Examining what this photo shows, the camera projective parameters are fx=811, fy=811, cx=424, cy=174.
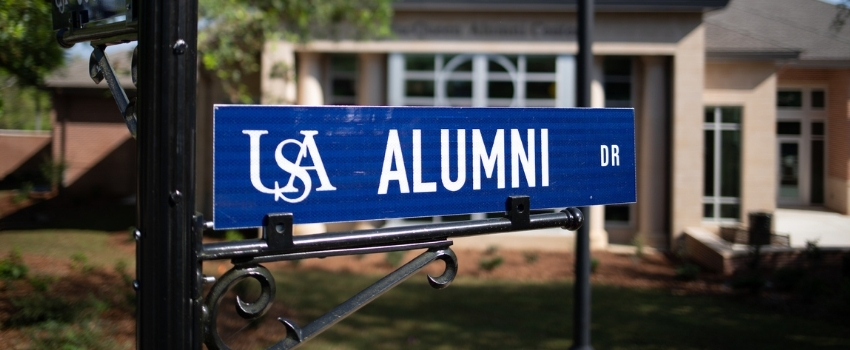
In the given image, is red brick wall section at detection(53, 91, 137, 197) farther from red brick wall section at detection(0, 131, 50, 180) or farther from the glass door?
the glass door

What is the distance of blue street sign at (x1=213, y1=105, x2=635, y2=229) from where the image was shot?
79.3 inches

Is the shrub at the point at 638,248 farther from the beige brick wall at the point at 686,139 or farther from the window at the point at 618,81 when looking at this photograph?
the window at the point at 618,81

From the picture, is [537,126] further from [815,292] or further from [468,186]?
[815,292]

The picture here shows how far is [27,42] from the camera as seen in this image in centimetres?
710

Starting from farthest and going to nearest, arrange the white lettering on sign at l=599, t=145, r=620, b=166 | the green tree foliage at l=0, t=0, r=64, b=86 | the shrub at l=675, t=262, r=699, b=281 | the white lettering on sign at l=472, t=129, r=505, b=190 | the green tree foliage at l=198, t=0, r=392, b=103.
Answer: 1. the shrub at l=675, t=262, r=699, b=281
2. the green tree foliage at l=198, t=0, r=392, b=103
3. the green tree foliage at l=0, t=0, r=64, b=86
4. the white lettering on sign at l=599, t=145, r=620, b=166
5. the white lettering on sign at l=472, t=129, r=505, b=190

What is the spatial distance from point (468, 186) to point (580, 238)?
3.21 m

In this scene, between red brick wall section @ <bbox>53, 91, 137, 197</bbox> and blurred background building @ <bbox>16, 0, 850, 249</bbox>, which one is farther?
red brick wall section @ <bbox>53, 91, 137, 197</bbox>

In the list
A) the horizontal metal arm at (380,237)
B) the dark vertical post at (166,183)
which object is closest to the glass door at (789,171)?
the horizontal metal arm at (380,237)

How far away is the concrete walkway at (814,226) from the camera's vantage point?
543 inches

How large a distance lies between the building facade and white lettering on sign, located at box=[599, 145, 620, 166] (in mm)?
12594

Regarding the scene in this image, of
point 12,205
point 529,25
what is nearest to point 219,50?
point 12,205

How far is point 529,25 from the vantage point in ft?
52.4

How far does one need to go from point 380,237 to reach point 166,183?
605mm

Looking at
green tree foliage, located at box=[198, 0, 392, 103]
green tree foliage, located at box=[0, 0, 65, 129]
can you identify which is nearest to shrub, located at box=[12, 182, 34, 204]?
green tree foliage, located at box=[198, 0, 392, 103]
